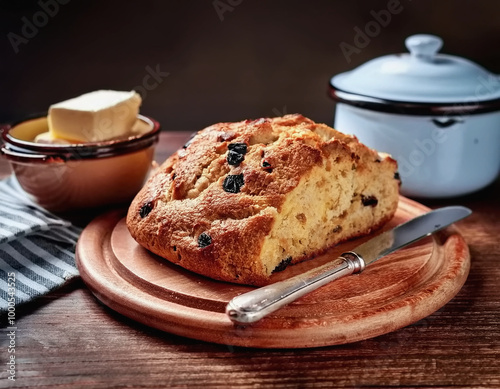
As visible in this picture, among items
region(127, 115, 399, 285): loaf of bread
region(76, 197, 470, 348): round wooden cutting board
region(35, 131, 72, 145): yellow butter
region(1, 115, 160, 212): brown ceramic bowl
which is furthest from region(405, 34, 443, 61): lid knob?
region(35, 131, 72, 145): yellow butter

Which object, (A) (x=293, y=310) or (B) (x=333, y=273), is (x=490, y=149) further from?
(A) (x=293, y=310)

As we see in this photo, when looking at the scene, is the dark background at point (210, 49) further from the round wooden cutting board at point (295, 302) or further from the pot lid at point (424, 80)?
the round wooden cutting board at point (295, 302)

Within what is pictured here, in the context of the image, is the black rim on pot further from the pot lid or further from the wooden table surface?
the wooden table surface

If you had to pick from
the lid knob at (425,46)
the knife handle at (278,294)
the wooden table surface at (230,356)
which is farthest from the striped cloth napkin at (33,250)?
the lid knob at (425,46)

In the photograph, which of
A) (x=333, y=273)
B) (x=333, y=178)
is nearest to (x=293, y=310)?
(x=333, y=273)

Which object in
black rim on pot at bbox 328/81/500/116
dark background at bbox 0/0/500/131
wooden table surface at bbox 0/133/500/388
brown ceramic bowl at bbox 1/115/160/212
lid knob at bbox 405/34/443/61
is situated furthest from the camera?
dark background at bbox 0/0/500/131
